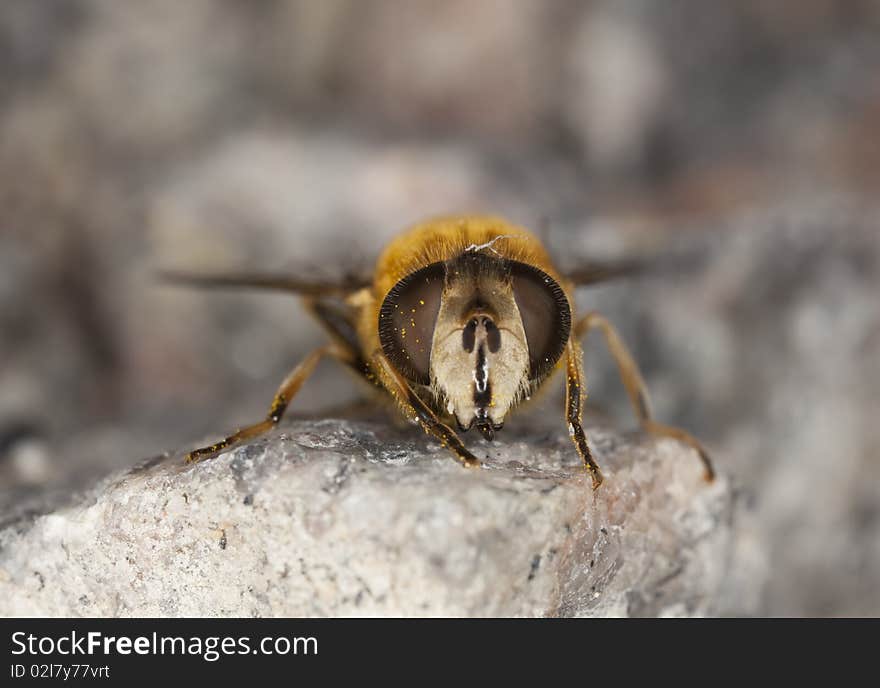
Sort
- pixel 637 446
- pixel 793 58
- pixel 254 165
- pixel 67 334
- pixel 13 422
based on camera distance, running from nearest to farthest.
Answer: pixel 637 446, pixel 13 422, pixel 67 334, pixel 254 165, pixel 793 58

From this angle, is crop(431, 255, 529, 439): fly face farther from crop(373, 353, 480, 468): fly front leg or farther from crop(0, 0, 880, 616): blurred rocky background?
crop(0, 0, 880, 616): blurred rocky background

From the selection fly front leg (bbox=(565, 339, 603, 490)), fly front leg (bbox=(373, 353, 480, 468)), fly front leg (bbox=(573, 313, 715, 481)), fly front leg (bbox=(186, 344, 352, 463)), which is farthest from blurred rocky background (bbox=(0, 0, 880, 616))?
fly front leg (bbox=(565, 339, 603, 490))

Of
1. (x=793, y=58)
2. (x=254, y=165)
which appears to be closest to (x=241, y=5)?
(x=254, y=165)

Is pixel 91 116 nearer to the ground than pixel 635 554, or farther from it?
farther from it

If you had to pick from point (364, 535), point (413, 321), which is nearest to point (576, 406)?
point (413, 321)

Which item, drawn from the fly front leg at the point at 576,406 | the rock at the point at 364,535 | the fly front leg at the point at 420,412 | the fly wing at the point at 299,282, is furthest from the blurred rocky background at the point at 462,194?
the fly front leg at the point at 576,406

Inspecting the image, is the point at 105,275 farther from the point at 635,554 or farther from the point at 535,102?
the point at 635,554
